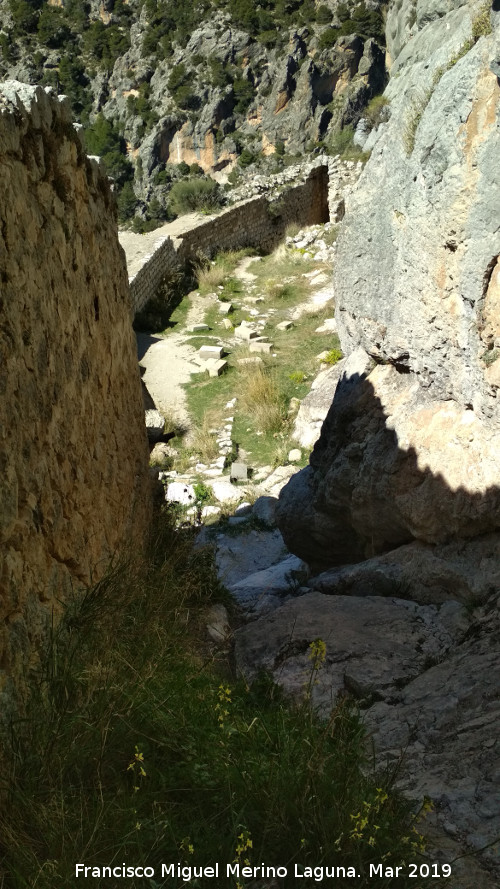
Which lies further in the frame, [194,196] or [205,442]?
[194,196]

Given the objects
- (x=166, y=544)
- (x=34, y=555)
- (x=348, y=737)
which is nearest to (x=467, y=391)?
(x=166, y=544)

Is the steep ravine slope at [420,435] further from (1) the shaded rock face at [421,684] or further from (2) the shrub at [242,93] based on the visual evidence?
(2) the shrub at [242,93]

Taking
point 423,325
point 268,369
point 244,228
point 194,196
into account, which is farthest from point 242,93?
point 423,325

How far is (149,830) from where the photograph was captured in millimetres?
1811

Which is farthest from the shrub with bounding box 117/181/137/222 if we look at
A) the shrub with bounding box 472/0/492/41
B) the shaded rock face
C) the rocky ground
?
the shaded rock face

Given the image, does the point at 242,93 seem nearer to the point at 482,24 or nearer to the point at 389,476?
the point at 482,24

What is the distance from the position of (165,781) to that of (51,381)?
4.62 feet

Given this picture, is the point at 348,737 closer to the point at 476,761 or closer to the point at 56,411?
the point at 476,761

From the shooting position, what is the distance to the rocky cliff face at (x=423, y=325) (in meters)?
3.85

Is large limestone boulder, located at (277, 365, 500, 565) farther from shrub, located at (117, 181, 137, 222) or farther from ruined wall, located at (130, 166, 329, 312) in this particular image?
shrub, located at (117, 181, 137, 222)

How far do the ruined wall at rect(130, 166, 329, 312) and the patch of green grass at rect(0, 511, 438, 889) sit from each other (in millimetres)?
11071

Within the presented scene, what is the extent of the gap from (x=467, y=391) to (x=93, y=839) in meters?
3.19

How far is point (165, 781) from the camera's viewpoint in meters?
1.98

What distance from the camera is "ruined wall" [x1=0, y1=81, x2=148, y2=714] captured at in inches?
80.3
